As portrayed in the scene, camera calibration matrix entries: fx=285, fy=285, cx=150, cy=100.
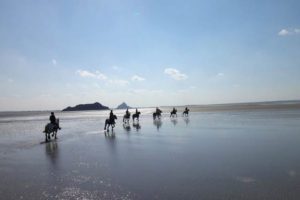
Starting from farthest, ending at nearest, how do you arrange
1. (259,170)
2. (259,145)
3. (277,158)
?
(259,145)
(277,158)
(259,170)

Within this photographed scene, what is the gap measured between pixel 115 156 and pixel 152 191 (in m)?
5.45

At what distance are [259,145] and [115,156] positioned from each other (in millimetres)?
6874

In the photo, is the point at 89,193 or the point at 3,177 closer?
the point at 89,193

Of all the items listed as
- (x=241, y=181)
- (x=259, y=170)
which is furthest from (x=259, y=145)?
(x=241, y=181)

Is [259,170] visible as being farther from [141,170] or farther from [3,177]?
[3,177]

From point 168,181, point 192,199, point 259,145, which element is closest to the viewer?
point 192,199

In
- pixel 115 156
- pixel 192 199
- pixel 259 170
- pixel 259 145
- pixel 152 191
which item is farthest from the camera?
pixel 259 145

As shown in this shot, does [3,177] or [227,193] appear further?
[3,177]

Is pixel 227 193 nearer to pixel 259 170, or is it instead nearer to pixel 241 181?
pixel 241 181

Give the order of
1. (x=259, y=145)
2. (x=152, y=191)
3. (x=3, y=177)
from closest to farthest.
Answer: (x=152, y=191) < (x=3, y=177) < (x=259, y=145)

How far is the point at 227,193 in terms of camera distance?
7.09 meters

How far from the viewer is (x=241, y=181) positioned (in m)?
7.96

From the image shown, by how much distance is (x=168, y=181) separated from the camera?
27.4ft

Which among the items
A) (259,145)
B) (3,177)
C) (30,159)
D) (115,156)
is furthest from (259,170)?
(30,159)
